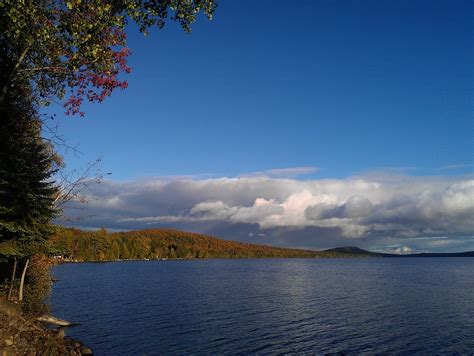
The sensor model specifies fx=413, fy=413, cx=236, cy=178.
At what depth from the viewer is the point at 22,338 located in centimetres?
2742

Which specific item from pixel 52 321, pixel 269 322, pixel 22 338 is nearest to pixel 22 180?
pixel 22 338

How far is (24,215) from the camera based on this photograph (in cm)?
3819

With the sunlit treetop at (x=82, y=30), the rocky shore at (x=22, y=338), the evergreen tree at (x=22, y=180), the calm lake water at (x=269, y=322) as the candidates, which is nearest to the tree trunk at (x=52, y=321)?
the calm lake water at (x=269, y=322)

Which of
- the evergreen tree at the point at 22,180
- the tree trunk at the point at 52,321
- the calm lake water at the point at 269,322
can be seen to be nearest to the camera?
the evergreen tree at the point at 22,180

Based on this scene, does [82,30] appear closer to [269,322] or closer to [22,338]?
[22,338]

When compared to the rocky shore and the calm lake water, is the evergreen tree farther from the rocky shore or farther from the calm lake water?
the calm lake water

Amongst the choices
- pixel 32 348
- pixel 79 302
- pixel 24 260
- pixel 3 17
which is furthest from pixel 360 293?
pixel 3 17

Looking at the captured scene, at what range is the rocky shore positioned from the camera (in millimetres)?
25578

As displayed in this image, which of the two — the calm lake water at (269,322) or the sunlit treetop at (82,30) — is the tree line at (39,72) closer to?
the sunlit treetop at (82,30)

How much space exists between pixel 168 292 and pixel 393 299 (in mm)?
48446

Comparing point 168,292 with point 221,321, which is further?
point 168,292

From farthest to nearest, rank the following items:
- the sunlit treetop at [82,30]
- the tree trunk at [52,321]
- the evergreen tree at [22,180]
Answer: the tree trunk at [52,321]
the evergreen tree at [22,180]
the sunlit treetop at [82,30]

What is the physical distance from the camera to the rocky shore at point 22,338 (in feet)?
83.9

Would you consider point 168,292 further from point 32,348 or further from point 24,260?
point 32,348
